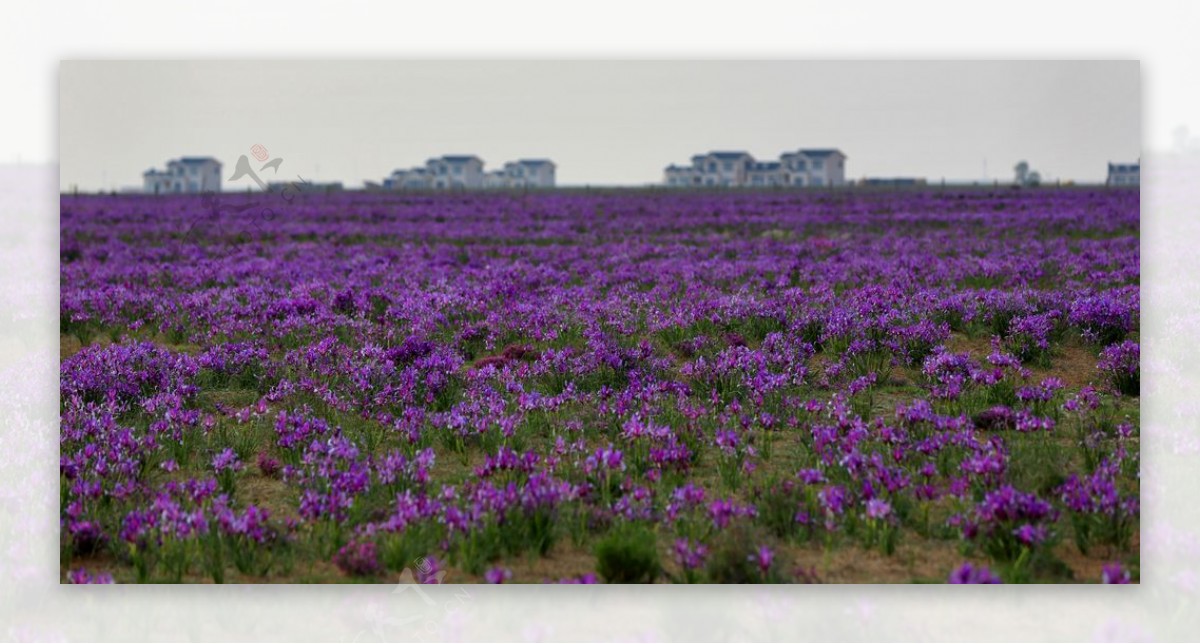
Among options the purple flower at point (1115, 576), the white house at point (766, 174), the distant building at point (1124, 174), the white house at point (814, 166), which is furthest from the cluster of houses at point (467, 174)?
the purple flower at point (1115, 576)

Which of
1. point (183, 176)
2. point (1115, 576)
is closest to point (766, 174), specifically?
point (183, 176)

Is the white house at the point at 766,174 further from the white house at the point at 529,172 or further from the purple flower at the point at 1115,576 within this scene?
the purple flower at the point at 1115,576

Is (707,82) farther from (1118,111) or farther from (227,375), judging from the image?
(227,375)

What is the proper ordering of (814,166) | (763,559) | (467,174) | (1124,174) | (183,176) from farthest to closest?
1. (467,174)
2. (814,166)
3. (183,176)
4. (1124,174)
5. (763,559)

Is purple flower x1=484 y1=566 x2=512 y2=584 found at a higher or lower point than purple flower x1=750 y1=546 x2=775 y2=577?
lower

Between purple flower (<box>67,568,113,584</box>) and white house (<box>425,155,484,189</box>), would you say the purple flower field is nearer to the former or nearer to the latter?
purple flower (<box>67,568,113,584</box>)

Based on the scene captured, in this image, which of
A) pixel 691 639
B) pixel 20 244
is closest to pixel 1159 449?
pixel 691 639

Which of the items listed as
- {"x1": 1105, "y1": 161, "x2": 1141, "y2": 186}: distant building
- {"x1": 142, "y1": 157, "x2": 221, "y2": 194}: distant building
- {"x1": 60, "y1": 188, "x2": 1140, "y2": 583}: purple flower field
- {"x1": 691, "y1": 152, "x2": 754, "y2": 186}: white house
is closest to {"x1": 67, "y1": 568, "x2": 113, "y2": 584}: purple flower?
{"x1": 60, "y1": 188, "x2": 1140, "y2": 583}: purple flower field

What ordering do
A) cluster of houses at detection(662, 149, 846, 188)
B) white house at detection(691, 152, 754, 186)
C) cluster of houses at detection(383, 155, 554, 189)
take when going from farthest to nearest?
cluster of houses at detection(383, 155, 554, 189), white house at detection(691, 152, 754, 186), cluster of houses at detection(662, 149, 846, 188)

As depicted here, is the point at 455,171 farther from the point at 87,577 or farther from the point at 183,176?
the point at 87,577
